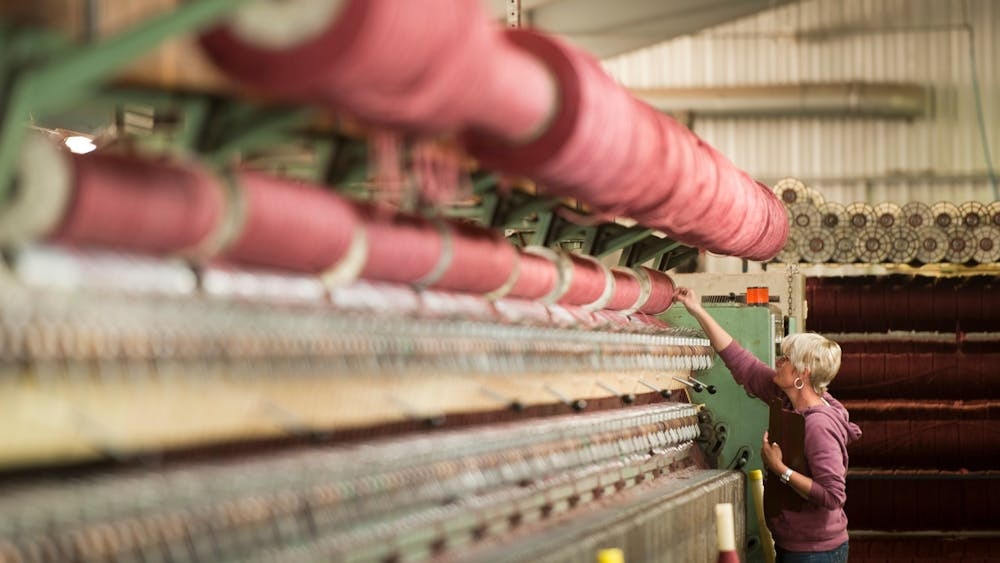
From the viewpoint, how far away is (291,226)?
2.96m

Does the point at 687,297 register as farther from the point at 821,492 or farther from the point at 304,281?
the point at 304,281

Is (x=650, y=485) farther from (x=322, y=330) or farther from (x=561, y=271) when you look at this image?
(x=322, y=330)

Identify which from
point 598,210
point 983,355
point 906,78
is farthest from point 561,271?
point 906,78

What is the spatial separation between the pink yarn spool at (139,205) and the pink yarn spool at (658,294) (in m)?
3.74

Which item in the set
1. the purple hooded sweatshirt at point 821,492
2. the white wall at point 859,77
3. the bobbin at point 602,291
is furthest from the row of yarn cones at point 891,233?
the bobbin at point 602,291

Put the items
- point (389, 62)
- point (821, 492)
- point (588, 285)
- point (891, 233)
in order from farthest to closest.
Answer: point (891, 233) → point (821, 492) → point (588, 285) → point (389, 62)

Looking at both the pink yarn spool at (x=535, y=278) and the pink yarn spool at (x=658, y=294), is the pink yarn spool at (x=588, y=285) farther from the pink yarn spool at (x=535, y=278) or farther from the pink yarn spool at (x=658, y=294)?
the pink yarn spool at (x=658, y=294)

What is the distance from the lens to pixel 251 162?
150 inches

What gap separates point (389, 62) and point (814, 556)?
4.47 metres

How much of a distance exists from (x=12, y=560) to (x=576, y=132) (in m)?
1.65

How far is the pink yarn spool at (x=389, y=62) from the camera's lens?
2.21 metres

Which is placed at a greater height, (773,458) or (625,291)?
(625,291)

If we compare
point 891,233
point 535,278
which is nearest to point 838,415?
point 535,278

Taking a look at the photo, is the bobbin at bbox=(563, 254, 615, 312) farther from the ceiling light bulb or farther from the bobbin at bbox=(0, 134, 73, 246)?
the ceiling light bulb
